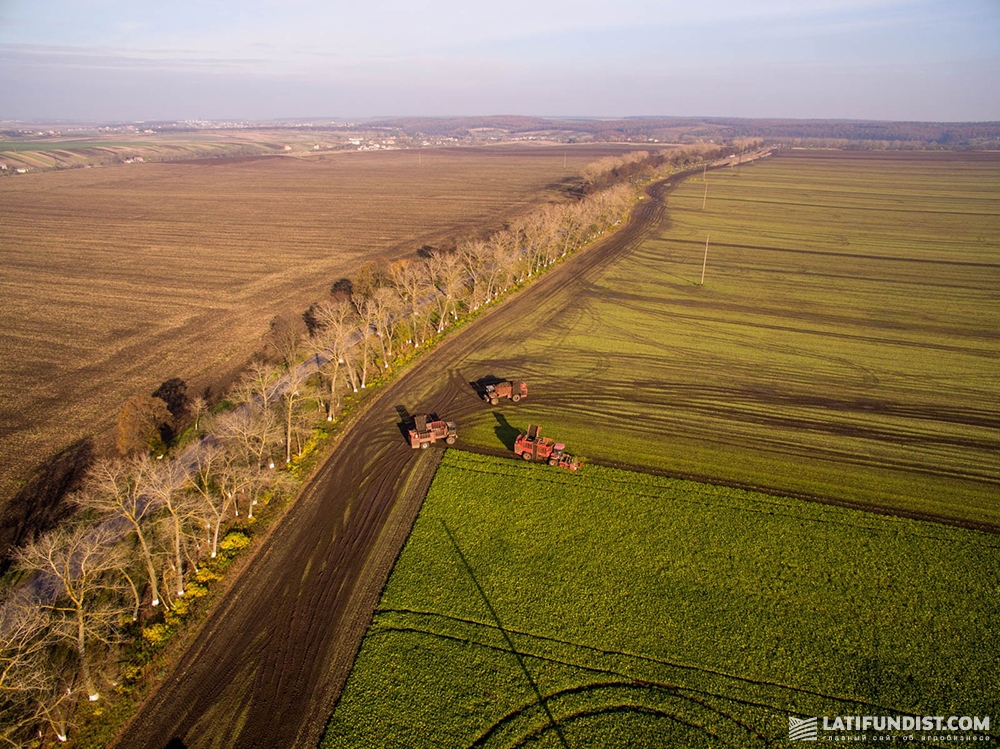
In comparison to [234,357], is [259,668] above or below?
below

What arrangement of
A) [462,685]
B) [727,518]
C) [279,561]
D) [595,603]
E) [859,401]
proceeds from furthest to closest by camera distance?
1. [859,401]
2. [727,518]
3. [279,561]
4. [595,603]
5. [462,685]

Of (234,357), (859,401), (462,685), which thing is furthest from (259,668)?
(859,401)

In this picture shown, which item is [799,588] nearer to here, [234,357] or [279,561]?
[279,561]

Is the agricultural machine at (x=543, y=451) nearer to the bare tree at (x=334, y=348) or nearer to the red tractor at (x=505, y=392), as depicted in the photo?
the red tractor at (x=505, y=392)

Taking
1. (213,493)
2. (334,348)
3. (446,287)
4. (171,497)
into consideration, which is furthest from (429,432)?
(446,287)

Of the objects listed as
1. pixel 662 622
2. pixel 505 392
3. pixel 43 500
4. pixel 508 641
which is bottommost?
pixel 508 641

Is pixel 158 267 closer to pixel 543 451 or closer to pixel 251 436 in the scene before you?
pixel 251 436

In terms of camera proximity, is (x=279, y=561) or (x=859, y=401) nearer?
(x=279, y=561)
